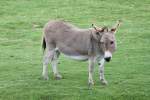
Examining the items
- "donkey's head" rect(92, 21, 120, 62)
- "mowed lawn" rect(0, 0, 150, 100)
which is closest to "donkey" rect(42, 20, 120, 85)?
"donkey's head" rect(92, 21, 120, 62)

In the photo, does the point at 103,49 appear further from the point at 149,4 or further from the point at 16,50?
the point at 149,4

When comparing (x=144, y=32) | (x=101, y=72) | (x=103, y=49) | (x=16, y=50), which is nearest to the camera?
(x=103, y=49)

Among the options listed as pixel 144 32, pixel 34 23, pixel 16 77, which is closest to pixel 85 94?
pixel 16 77

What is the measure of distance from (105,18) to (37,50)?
10.1 m

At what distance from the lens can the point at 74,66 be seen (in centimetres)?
1739

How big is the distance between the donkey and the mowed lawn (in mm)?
666

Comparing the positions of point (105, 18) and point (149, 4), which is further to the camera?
point (149, 4)

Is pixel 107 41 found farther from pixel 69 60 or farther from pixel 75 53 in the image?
pixel 69 60

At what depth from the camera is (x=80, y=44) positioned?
47.0 ft

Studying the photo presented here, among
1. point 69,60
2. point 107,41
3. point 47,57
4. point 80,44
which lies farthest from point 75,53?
point 69,60

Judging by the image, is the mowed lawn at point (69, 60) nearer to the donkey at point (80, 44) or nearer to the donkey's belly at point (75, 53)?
the donkey at point (80, 44)

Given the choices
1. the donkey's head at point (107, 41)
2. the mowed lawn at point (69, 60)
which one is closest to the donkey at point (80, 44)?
the donkey's head at point (107, 41)

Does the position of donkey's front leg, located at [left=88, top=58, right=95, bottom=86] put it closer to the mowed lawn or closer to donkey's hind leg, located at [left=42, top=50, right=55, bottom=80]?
the mowed lawn

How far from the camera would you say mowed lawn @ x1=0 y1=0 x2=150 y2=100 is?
1405 cm
